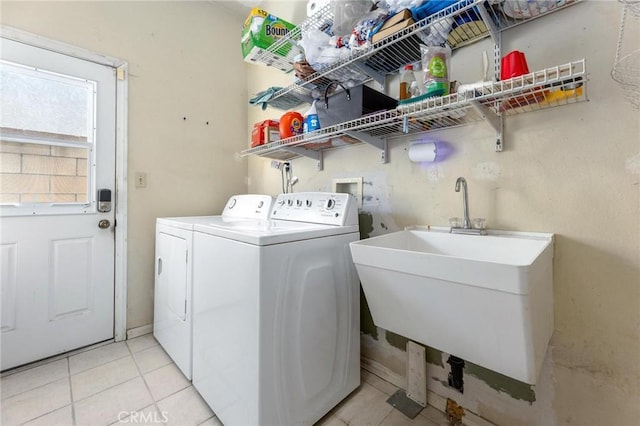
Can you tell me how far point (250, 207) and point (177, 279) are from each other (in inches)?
26.6

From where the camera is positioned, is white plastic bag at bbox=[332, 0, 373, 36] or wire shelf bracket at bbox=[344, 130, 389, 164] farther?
wire shelf bracket at bbox=[344, 130, 389, 164]

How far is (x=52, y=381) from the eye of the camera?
157 centimetres

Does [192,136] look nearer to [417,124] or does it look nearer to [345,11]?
[345,11]

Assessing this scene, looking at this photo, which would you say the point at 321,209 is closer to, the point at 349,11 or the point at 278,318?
the point at 278,318

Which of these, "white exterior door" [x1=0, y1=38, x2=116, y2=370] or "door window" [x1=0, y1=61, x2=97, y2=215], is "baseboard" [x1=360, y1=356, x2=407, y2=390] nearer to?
Result: "white exterior door" [x1=0, y1=38, x2=116, y2=370]

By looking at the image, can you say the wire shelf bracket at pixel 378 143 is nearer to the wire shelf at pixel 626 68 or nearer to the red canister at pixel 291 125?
the red canister at pixel 291 125

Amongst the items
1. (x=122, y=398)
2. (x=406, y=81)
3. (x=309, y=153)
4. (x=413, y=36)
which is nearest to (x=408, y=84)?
(x=406, y=81)

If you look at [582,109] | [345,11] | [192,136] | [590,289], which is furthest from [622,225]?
[192,136]

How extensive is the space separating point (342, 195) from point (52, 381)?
77.7 inches

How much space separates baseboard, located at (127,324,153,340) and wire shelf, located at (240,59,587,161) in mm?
1928

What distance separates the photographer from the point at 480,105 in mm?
1017

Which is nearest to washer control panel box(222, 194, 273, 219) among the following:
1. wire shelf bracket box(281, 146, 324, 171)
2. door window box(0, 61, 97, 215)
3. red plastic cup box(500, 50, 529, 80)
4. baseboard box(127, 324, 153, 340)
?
wire shelf bracket box(281, 146, 324, 171)

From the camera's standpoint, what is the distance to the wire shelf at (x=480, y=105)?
848 millimetres

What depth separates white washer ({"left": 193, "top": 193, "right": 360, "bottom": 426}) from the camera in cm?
109
